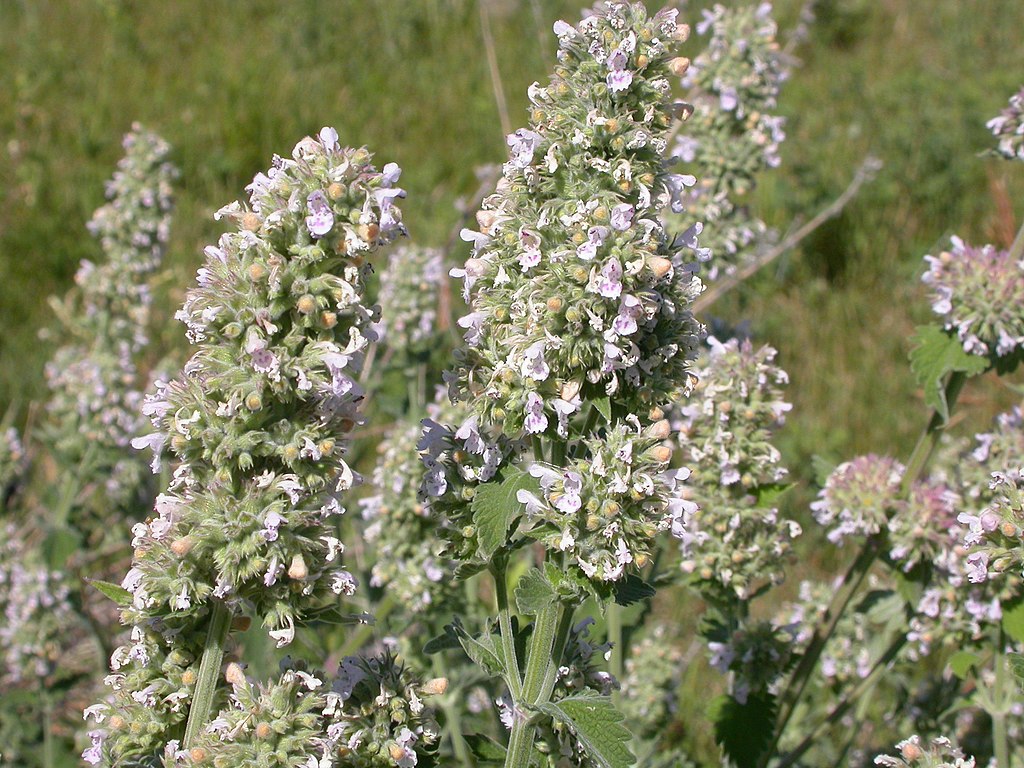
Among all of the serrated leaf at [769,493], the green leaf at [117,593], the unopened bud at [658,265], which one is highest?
the unopened bud at [658,265]

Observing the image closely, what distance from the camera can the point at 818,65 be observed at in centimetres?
1086

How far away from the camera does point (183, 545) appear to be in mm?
2004

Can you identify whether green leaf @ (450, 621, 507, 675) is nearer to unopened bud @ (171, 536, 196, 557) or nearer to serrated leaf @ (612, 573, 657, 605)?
serrated leaf @ (612, 573, 657, 605)

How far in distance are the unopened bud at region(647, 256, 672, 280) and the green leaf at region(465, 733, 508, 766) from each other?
1213mm

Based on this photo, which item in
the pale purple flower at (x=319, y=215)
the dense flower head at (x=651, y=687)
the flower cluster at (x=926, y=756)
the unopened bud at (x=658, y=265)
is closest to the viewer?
the pale purple flower at (x=319, y=215)

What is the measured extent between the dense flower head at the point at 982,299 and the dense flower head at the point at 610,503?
5.57 feet

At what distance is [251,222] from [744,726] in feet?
7.76

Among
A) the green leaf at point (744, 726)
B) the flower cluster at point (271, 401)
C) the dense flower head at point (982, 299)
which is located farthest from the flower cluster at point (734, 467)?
the flower cluster at point (271, 401)

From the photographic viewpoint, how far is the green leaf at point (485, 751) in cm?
253

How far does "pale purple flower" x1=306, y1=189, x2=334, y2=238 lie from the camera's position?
1967 millimetres

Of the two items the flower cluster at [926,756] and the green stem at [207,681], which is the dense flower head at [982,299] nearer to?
the flower cluster at [926,756]

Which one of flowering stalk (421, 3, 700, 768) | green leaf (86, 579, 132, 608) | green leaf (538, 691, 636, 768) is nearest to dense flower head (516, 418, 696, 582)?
flowering stalk (421, 3, 700, 768)

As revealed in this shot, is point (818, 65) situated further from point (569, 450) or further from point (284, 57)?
point (569, 450)

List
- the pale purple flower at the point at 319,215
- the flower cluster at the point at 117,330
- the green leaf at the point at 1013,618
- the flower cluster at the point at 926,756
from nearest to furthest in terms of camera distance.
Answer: the pale purple flower at the point at 319,215, the flower cluster at the point at 926,756, the green leaf at the point at 1013,618, the flower cluster at the point at 117,330
